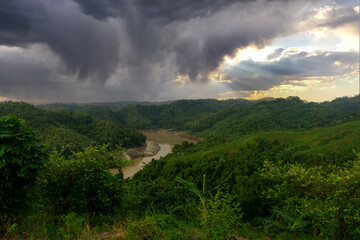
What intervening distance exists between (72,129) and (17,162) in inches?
5691

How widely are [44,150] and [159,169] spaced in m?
60.2

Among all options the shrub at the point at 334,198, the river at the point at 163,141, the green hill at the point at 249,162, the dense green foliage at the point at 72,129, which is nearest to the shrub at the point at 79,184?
the shrub at the point at 334,198

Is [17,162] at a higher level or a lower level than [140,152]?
higher

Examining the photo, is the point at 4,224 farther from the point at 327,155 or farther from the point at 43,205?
the point at 327,155

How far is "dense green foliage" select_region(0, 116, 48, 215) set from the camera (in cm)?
686

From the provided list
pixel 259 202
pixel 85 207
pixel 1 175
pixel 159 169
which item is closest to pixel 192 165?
pixel 159 169

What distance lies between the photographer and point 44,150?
26.4ft

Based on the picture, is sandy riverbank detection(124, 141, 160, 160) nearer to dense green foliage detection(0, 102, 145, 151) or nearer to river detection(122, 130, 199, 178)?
river detection(122, 130, 199, 178)

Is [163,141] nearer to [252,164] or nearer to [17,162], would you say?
[252,164]

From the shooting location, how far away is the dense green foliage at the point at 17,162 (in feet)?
22.5

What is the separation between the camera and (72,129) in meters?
133

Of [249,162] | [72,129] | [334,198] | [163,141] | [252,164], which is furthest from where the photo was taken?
[163,141]

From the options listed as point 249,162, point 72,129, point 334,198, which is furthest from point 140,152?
point 334,198

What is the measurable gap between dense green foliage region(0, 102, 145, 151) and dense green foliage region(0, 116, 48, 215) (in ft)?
326
